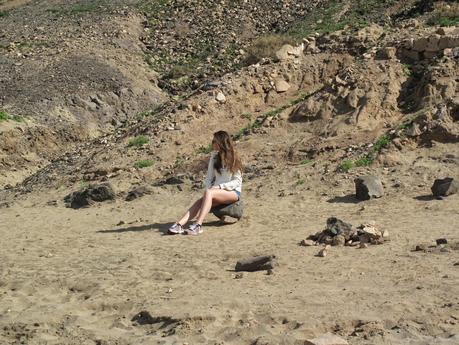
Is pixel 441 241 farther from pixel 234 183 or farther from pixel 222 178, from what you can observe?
pixel 222 178

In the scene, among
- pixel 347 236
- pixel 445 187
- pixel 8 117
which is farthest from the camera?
pixel 8 117

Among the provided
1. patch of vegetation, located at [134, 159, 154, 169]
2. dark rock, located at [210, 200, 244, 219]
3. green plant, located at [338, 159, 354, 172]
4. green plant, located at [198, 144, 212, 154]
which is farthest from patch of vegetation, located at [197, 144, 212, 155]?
dark rock, located at [210, 200, 244, 219]

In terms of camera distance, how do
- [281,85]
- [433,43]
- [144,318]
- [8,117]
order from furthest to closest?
[8,117]
[281,85]
[433,43]
[144,318]

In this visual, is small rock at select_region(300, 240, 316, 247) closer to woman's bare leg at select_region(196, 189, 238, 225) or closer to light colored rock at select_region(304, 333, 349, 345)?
woman's bare leg at select_region(196, 189, 238, 225)

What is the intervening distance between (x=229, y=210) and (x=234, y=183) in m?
0.40

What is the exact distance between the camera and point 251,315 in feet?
19.7

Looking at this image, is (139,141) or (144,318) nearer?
(144,318)

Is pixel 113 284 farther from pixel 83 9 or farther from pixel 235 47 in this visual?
pixel 83 9

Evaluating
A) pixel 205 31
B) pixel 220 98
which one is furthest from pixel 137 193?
pixel 205 31

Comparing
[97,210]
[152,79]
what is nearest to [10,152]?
[152,79]

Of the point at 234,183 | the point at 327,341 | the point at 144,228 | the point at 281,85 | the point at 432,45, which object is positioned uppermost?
the point at 432,45

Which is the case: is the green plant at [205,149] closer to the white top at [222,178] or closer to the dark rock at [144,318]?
the white top at [222,178]

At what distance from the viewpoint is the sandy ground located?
573 cm

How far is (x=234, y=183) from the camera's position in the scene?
9781mm
